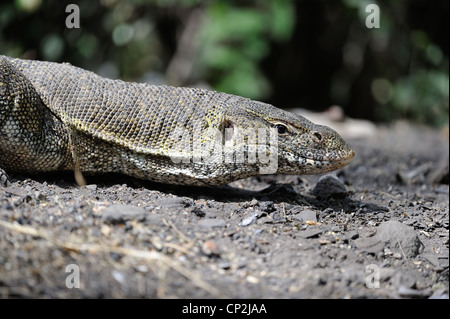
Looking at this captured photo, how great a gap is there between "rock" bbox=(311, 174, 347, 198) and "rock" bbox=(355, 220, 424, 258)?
105cm

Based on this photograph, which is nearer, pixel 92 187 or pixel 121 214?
pixel 121 214

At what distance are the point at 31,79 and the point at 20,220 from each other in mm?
1772

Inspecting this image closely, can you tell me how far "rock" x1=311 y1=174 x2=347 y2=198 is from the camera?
17.1 feet

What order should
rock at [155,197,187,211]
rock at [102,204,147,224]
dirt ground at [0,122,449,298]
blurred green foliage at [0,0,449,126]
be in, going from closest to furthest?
dirt ground at [0,122,449,298], rock at [102,204,147,224], rock at [155,197,187,211], blurred green foliage at [0,0,449,126]

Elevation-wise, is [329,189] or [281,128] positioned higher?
[281,128]

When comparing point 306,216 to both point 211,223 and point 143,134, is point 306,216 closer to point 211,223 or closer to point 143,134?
point 211,223

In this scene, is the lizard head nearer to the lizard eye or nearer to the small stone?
the lizard eye

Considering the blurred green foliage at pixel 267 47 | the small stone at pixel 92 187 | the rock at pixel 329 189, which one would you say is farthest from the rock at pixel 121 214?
the blurred green foliage at pixel 267 47

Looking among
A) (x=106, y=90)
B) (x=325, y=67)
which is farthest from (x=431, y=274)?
(x=325, y=67)

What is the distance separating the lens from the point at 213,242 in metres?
3.75

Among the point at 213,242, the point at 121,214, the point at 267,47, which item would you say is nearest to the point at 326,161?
the point at 213,242

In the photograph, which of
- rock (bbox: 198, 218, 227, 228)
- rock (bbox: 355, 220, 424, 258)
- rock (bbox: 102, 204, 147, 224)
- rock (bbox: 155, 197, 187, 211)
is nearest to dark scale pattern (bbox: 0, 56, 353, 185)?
rock (bbox: 155, 197, 187, 211)

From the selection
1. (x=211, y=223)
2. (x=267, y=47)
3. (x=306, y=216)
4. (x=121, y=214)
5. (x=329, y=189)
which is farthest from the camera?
(x=267, y=47)

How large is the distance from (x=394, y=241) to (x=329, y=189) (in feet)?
4.16
